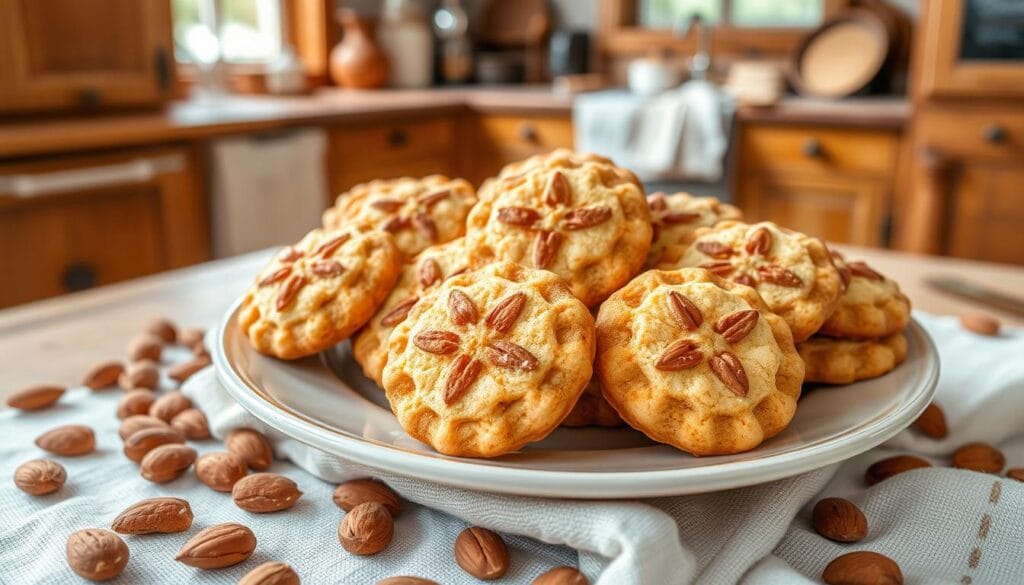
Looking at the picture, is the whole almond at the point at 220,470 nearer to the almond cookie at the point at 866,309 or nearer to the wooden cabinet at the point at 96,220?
the almond cookie at the point at 866,309

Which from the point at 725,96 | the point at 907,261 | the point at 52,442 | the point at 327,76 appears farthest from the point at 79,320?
the point at 327,76

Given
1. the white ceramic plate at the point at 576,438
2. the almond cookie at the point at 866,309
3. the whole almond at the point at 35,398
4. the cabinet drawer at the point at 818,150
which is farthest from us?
the cabinet drawer at the point at 818,150

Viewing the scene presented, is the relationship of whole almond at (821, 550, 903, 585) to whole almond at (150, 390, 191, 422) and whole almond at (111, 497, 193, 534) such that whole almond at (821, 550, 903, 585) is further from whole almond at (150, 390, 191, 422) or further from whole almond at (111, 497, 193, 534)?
whole almond at (150, 390, 191, 422)

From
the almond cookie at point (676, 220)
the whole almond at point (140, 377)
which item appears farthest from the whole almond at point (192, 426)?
the almond cookie at point (676, 220)

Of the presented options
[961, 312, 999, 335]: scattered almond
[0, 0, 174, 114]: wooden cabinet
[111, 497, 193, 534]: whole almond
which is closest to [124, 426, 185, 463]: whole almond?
[111, 497, 193, 534]: whole almond

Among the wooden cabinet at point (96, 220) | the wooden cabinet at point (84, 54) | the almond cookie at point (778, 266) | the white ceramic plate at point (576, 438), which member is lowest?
the wooden cabinet at point (96, 220)

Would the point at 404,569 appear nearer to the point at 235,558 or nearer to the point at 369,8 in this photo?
the point at 235,558
